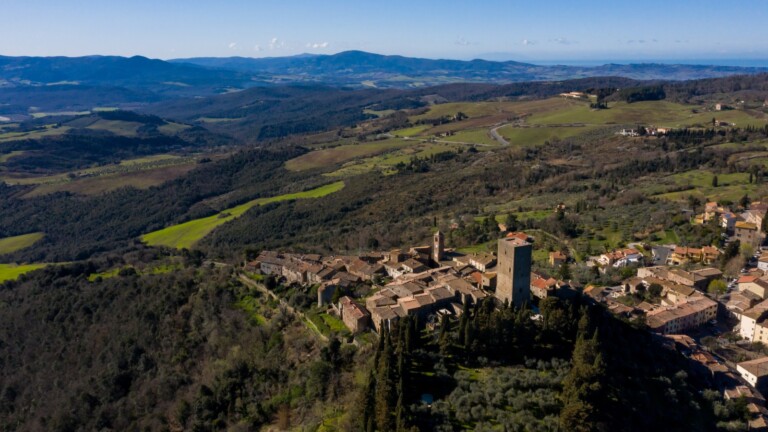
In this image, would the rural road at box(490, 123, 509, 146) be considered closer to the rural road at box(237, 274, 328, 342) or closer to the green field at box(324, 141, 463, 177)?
the green field at box(324, 141, 463, 177)

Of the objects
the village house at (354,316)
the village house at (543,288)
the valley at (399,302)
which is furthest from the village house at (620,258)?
the village house at (354,316)

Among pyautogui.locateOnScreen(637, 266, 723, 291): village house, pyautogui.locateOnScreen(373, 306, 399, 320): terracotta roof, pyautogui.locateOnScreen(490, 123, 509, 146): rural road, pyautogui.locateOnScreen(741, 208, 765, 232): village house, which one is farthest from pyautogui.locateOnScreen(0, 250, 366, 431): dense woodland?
pyautogui.locateOnScreen(490, 123, 509, 146): rural road

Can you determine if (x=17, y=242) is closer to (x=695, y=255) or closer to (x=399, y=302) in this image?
(x=399, y=302)

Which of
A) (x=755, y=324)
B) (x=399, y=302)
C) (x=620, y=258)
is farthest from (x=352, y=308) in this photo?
(x=620, y=258)

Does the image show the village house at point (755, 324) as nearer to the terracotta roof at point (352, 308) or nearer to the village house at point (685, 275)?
the village house at point (685, 275)

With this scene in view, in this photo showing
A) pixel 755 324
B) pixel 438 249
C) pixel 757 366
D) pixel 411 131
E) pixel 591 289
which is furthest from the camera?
pixel 411 131

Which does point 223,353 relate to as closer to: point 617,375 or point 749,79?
point 617,375
